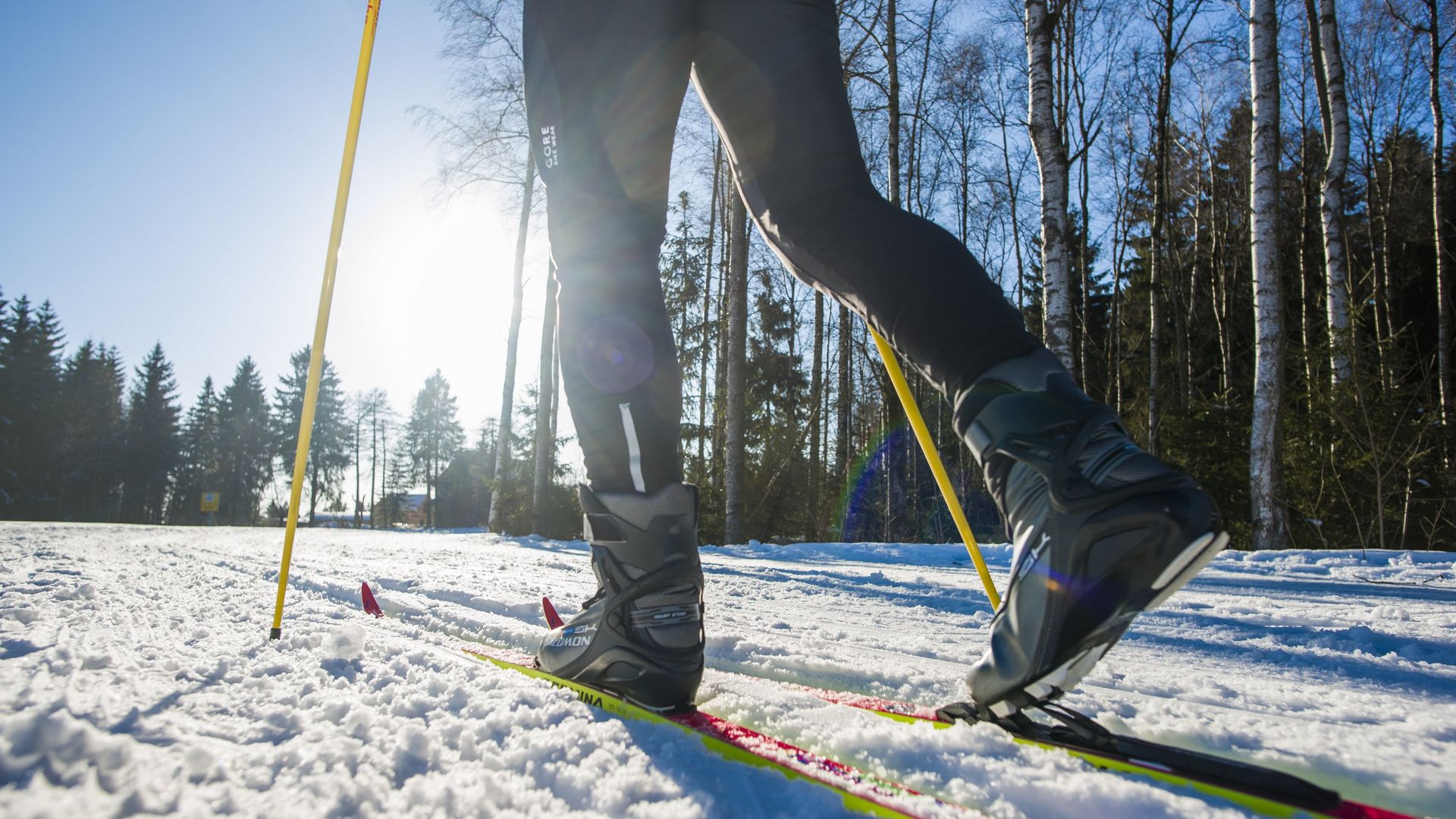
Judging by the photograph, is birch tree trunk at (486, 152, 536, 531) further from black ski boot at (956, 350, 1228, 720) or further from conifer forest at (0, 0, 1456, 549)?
black ski boot at (956, 350, 1228, 720)

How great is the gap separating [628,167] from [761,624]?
1.09 meters

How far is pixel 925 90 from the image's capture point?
13.5 metres

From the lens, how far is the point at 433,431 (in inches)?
1900

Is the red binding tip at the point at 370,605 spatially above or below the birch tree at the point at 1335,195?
below

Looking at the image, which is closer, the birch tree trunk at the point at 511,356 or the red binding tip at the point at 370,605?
the red binding tip at the point at 370,605

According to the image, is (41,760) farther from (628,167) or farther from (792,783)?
(628,167)

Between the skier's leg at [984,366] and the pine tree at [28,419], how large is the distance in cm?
3895

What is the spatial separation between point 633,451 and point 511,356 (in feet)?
41.9

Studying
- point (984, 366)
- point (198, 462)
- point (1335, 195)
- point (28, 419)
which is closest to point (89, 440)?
point (28, 419)

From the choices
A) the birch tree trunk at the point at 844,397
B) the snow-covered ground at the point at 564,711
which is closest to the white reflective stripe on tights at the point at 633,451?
the snow-covered ground at the point at 564,711

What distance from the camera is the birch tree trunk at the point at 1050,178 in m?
6.82

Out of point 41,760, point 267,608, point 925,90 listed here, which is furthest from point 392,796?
point 925,90

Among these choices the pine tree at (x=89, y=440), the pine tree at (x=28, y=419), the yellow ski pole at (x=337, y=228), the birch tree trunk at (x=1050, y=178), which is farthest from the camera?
the pine tree at (x=89, y=440)

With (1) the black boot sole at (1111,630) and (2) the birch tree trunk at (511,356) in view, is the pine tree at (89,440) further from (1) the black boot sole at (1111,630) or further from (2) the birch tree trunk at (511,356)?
(1) the black boot sole at (1111,630)
